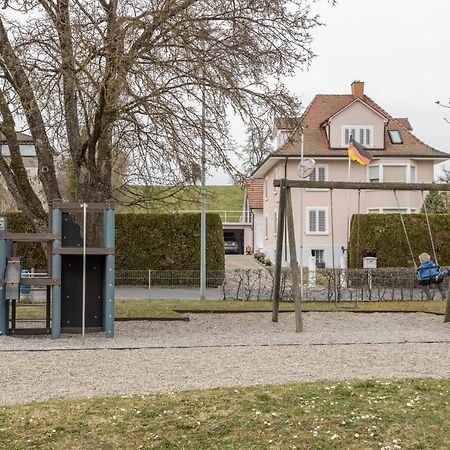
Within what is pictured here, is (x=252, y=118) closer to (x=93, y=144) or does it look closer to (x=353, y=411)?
(x=93, y=144)

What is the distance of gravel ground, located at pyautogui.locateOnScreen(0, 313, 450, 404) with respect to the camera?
846 centimetres

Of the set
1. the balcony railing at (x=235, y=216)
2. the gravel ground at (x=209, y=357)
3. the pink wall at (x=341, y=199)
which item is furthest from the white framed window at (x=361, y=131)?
the gravel ground at (x=209, y=357)

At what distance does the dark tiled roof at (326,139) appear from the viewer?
4103 centimetres

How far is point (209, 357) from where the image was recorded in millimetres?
10453

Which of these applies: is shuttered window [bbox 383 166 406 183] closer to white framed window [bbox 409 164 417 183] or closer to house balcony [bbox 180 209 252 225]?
white framed window [bbox 409 164 417 183]

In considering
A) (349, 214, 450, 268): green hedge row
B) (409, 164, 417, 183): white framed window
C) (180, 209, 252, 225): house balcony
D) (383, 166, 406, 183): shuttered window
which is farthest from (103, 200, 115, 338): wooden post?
(180, 209, 252, 225): house balcony

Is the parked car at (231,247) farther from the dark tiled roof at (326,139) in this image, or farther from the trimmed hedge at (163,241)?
the trimmed hedge at (163,241)

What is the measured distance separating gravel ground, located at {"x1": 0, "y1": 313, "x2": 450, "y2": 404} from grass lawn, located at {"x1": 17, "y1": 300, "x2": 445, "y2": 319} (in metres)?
2.00

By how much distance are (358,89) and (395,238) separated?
15898 mm

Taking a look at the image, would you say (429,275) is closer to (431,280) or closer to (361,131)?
(431,280)

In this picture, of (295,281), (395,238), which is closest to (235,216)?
(395,238)

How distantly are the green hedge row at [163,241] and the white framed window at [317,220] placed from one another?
1238 centimetres

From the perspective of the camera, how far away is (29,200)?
15805 mm

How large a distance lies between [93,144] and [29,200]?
2.23m
